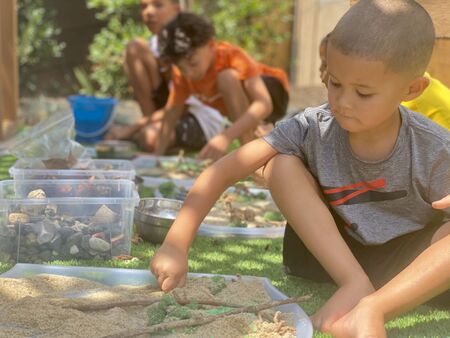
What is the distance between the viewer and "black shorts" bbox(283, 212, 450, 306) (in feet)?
6.24

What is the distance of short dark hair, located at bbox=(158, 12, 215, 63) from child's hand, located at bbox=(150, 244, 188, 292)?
2.28 metres

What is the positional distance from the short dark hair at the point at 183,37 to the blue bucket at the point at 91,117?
0.78 meters

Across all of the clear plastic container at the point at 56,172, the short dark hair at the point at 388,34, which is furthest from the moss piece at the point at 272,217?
the short dark hair at the point at 388,34

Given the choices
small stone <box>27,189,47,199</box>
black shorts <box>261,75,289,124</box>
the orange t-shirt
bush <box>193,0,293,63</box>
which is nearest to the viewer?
small stone <box>27,189,47,199</box>

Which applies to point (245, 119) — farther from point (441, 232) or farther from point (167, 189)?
point (441, 232)

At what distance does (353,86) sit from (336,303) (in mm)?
482

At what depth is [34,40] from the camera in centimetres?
661

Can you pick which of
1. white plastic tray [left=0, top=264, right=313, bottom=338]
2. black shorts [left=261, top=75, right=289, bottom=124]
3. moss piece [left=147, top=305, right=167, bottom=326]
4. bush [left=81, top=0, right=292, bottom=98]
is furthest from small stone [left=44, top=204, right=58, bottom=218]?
bush [left=81, top=0, right=292, bottom=98]

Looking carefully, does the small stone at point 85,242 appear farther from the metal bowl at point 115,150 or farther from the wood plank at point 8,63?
the wood plank at point 8,63

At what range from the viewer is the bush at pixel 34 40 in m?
6.52

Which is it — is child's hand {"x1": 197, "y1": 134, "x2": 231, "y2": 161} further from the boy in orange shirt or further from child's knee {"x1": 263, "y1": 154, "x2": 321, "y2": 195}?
child's knee {"x1": 263, "y1": 154, "x2": 321, "y2": 195}

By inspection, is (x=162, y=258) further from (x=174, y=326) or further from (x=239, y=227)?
(x=239, y=227)

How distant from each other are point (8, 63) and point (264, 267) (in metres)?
3.03

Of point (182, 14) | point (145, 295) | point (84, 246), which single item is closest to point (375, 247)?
point (145, 295)
